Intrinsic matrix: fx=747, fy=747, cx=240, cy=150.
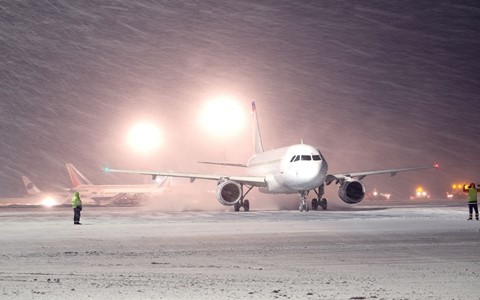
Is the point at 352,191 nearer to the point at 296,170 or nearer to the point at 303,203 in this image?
the point at 303,203

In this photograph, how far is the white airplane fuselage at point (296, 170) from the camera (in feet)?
168

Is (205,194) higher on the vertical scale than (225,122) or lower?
lower

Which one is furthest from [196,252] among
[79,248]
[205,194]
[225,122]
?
[225,122]

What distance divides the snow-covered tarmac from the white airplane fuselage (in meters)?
21.1

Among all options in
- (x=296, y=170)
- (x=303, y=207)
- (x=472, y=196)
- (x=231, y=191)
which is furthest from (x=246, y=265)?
(x=231, y=191)

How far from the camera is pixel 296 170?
169ft

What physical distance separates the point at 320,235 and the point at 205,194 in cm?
4724

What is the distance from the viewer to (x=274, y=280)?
15.2 metres

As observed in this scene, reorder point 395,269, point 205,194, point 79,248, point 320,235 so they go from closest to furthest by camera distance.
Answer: point 395,269 < point 79,248 < point 320,235 < point 205,194

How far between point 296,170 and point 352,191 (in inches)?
265

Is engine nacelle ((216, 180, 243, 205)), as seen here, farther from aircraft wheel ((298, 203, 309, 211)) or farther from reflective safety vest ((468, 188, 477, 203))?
reflective safety vest ((468, 188, 477, 203))

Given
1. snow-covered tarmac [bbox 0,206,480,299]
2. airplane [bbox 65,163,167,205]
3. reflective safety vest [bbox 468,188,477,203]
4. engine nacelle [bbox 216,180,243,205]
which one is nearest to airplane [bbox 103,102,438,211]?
engine nacelle [bbox 216,180,243,205]

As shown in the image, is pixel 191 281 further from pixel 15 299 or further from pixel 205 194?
pixel 205 194

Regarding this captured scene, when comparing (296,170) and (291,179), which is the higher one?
(296,170)
